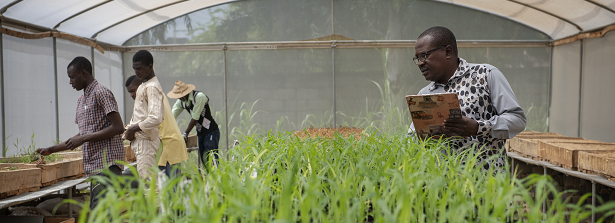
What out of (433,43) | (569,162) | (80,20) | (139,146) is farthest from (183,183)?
(80,20)

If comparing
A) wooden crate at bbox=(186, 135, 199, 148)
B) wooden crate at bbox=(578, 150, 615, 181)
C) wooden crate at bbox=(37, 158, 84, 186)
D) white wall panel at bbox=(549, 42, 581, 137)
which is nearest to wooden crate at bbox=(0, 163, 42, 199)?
wooden crate at bbox=(37, 158, 84, 186)

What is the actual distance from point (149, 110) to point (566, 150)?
344 centimetres

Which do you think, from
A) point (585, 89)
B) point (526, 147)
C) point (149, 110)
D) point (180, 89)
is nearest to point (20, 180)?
point (149, 110)

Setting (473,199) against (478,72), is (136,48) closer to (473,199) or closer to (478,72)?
(478,72)

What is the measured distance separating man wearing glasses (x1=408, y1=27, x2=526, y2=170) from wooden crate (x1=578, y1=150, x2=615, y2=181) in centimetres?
155

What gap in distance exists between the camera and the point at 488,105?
1.85 metres

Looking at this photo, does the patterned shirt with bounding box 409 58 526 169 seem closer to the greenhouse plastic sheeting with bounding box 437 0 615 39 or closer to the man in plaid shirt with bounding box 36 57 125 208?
the man in plaid shirt with bounding box 36 57 125 208

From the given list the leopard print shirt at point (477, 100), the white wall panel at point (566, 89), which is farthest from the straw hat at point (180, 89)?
the white wall panel at point (566, 89)

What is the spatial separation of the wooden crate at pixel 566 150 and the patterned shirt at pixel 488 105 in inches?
77.6

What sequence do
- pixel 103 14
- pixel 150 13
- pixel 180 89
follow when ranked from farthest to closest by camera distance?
pixel 150 13
pixel 103 14
pixel 180 89

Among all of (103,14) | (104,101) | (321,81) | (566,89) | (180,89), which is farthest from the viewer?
(321,81)

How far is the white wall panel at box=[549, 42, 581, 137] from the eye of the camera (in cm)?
579

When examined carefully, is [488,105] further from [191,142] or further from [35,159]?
[191,142]

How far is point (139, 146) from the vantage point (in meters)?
2.83
